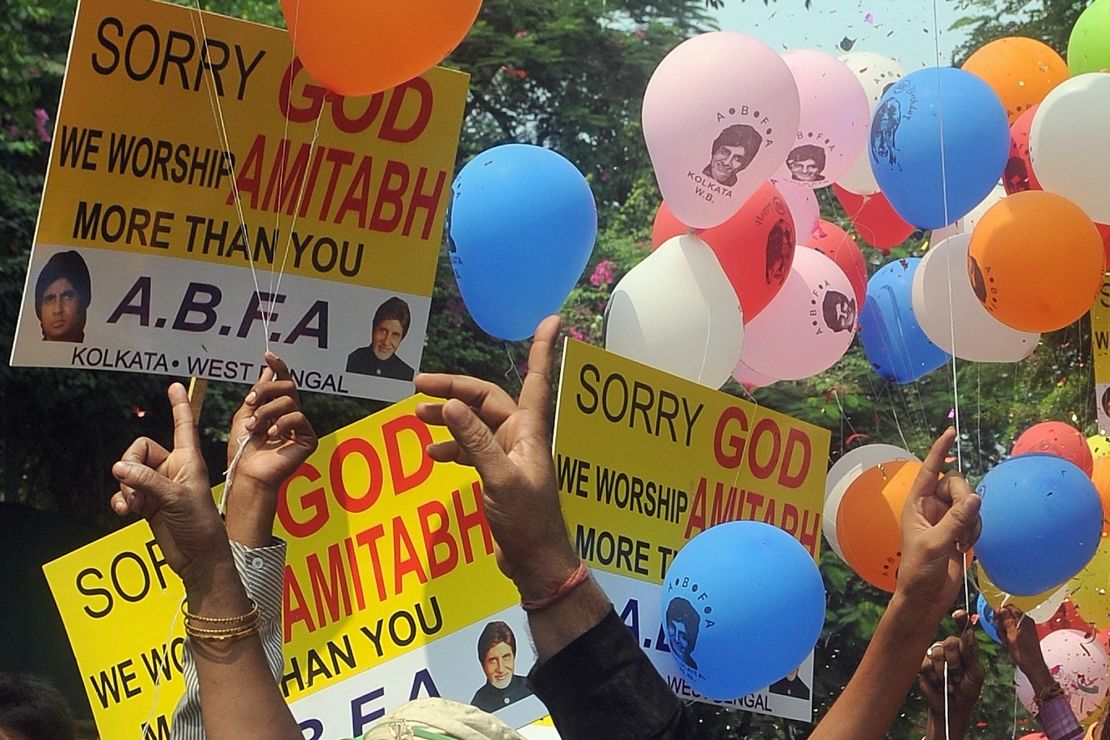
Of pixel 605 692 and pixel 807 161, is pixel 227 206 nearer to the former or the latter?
pixel 807 161

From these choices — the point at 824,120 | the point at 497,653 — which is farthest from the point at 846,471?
the point at 497,653

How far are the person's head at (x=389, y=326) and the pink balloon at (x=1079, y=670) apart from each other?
2.53 metres

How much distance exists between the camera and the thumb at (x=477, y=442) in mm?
1557

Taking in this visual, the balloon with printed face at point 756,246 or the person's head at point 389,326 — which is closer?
the person's head at point 389,326

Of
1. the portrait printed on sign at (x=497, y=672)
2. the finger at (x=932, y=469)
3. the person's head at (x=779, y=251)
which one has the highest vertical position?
the person's head at (x=779, y=251)

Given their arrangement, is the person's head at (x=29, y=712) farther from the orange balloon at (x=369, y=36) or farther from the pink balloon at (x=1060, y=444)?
the pink balloon at (x=1060, y=444)

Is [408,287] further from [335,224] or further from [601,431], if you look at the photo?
[601,431]

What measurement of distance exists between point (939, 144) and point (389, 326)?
1.68 metres

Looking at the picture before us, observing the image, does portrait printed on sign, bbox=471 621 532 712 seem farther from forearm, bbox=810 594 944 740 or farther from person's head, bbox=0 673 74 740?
forearm, bbox=810 594 944 740

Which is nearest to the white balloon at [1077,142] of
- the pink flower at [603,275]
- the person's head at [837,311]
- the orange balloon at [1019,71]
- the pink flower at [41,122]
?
the orange balloon at [1019,71]

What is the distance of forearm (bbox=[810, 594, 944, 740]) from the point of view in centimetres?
200

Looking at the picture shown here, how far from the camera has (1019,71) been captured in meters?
5.33

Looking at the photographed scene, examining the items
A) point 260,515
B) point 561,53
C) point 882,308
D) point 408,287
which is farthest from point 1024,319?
point 561,53

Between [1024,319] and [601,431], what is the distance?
4.70ft
